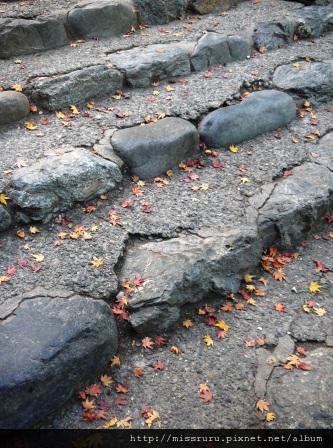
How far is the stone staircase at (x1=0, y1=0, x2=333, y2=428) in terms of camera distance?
3.51 meters

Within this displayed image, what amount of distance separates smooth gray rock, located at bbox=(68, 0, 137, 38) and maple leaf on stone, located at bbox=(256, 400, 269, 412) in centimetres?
607

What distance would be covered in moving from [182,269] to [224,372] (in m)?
0.97

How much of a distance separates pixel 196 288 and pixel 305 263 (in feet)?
4.62

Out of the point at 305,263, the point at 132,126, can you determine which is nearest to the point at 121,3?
the point at 132,126

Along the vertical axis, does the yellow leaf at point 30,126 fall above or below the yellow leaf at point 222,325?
above

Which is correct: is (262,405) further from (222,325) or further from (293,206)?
(293,206)

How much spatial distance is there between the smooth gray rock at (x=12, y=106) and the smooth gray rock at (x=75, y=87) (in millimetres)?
235

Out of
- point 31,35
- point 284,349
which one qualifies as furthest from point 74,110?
point 284,349

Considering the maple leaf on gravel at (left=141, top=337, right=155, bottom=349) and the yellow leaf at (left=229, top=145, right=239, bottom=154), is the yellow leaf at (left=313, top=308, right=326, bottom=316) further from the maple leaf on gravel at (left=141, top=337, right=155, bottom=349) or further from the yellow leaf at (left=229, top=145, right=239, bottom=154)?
the yellow leaf at (left=229, top=145, right=239, bottom=154)

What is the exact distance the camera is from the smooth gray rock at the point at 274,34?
737cm

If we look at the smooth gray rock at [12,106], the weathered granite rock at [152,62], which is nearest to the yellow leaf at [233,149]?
the weathered granite rock at [152,62]

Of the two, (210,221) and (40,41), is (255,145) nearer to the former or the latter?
(210,221)

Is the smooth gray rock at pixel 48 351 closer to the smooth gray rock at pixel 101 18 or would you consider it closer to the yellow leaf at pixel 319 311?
the yellow leaf at pixel 319 311

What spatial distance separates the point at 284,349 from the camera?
12.4ft
